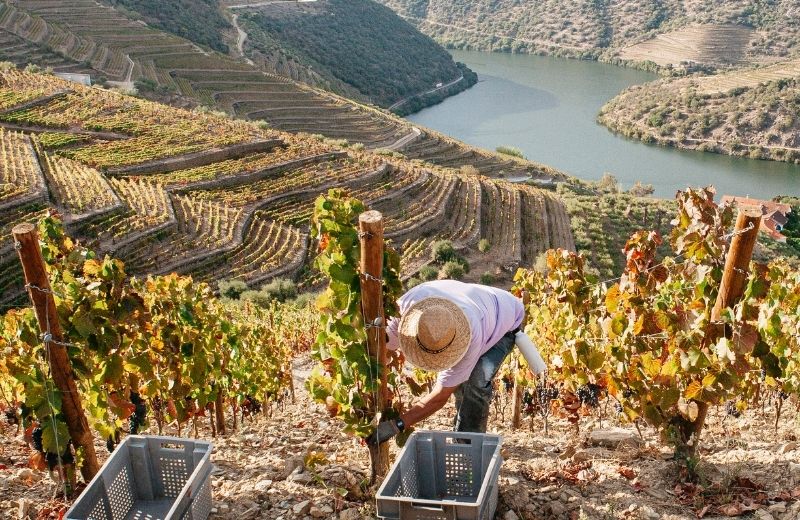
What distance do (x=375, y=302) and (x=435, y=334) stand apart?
37cm

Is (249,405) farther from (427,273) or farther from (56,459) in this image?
(427,273)

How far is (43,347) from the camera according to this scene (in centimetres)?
382

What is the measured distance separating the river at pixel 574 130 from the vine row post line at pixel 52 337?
34.5 metres

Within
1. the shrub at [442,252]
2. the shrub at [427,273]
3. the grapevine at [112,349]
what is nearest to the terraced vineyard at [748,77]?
the shrub at [442,252]

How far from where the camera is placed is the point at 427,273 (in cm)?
2052

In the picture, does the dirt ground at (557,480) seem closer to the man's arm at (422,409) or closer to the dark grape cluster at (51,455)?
the dark grape cluster at (51,455)

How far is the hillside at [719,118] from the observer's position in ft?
176

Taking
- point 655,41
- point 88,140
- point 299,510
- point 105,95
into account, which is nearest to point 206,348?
point 299,510

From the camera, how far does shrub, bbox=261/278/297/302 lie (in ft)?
57.7

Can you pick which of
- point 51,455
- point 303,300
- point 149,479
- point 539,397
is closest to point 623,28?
point 303,300

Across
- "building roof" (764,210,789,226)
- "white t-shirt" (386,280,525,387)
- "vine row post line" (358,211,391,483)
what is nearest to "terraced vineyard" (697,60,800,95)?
"building roof" (764,210,789,226)

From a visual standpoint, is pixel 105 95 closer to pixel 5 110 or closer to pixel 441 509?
pixel 5 110

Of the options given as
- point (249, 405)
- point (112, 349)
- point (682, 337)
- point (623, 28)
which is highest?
point (623, 28)

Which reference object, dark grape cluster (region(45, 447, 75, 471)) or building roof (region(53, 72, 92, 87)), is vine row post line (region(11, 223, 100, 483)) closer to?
dark grape cluster (region(45, 447, 75, 471))
